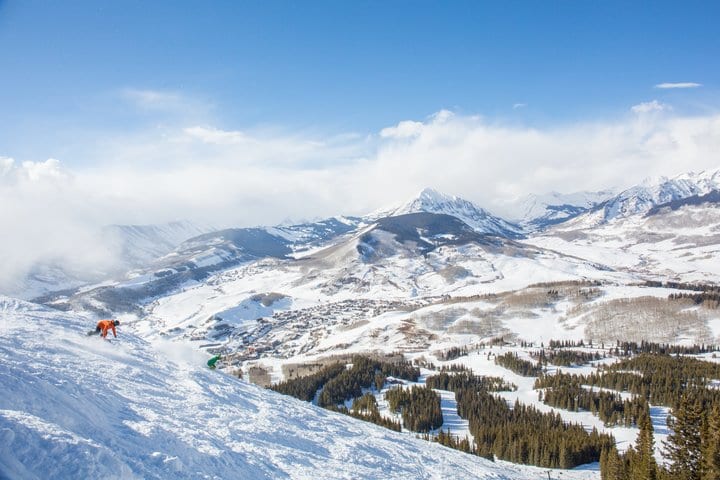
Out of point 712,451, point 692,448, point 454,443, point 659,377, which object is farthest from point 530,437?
point 659,377

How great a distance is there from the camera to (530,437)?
8006cm

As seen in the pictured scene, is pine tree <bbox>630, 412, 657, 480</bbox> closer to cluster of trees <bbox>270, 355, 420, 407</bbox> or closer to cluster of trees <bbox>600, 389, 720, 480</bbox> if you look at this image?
cluster of trees <bbox>600, 389, 720, 480</bbox>

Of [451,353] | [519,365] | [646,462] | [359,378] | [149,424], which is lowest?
[451,353]

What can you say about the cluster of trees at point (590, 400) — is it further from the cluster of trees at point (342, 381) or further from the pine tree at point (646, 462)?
the pine tree at point (646, 462)

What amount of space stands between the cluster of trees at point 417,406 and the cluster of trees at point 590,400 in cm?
2948

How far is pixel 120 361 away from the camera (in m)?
29.9

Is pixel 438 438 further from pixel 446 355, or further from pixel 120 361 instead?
pixel 446 355

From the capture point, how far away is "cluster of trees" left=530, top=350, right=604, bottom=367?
14738 centimetres

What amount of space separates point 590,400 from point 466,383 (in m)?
29.7

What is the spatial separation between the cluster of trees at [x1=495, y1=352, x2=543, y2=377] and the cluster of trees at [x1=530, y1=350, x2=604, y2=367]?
23.6 feet

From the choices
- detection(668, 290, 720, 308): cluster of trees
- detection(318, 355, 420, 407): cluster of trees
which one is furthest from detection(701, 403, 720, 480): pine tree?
detection(668, 290, 720, 308): cluster of trees

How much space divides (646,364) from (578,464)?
76.4 meters

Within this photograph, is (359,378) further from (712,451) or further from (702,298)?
(702,298)

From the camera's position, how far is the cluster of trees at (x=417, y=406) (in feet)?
304
